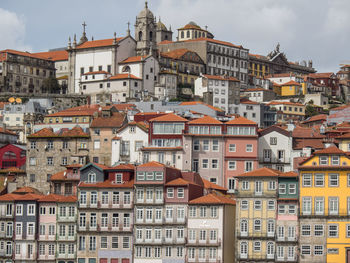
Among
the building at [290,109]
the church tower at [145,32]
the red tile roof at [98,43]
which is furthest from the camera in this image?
the church tower at [145,32]

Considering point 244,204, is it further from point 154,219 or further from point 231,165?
point 231,165

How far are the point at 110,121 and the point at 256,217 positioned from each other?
32530 mm

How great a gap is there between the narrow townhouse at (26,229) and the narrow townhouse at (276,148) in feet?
89.6

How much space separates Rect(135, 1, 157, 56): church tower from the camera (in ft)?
587

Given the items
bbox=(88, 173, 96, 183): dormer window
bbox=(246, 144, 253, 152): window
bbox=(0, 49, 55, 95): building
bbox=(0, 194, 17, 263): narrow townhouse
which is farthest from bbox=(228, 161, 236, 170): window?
bbox=(0, 49, 55, 95): building

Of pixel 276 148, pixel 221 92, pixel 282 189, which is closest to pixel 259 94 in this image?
pixel 221 92

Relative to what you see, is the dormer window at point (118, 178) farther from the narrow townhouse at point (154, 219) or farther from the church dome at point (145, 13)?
the church dome at point (145, 13)

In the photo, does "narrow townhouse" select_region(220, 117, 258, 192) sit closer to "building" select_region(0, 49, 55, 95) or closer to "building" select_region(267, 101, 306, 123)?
"building" select_region(267, 101, 306, 123)

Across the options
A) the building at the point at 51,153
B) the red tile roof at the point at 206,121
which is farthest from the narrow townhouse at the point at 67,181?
the red tile roof at the point at 206,121

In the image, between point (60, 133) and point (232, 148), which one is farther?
point (60, 133)

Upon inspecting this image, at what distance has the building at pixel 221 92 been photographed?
16112cm

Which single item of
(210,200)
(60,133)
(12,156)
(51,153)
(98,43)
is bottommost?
(210,200)

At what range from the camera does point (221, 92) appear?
541 ft

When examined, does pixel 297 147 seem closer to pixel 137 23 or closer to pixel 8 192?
pixel 8 192
